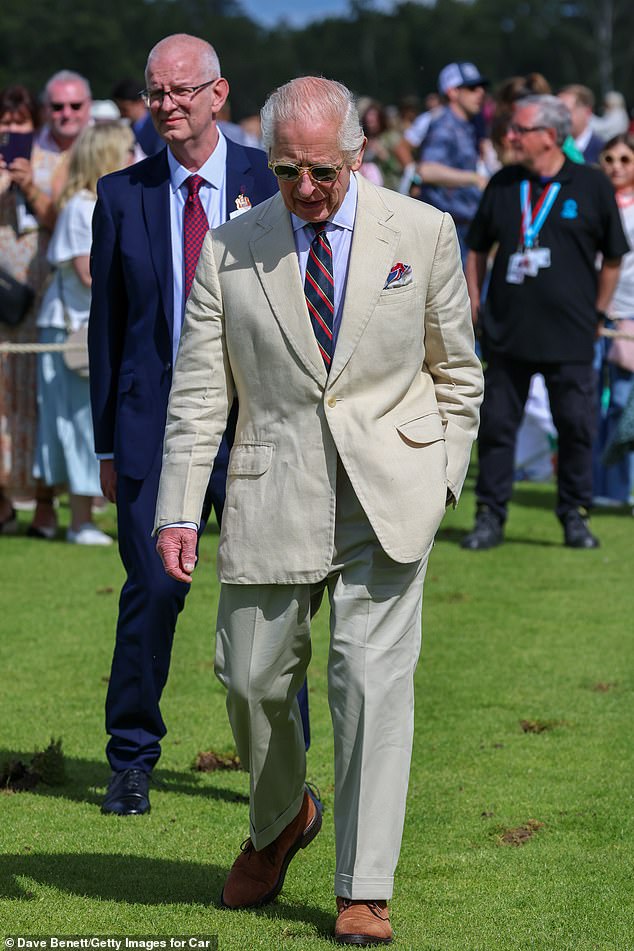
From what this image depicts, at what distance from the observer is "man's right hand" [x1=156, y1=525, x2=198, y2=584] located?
4352 millimetres

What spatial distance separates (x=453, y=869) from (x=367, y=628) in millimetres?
1100

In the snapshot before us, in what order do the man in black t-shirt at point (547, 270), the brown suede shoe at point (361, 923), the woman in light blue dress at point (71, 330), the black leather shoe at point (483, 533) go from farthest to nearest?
the black leather shoe at point (483, 533) → the man in black t-shirt at point (547, 270) → the woman in light blue dress at point (71, 330) → the brown suede shoe at point (361, 923)

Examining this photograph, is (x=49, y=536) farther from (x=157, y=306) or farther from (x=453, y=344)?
(x=453, y=344)

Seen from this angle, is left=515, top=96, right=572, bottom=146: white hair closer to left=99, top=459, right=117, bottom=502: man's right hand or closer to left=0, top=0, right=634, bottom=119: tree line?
left=99, top=459, right=117, bottom=502: man's right hand

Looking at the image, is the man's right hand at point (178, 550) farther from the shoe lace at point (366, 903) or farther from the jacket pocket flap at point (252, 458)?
the shoe lace at point (366, 903)

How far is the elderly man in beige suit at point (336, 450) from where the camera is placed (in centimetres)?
432

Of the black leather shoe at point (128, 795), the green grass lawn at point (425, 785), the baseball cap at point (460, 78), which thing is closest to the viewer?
the green grass lawn at point (425, 785)

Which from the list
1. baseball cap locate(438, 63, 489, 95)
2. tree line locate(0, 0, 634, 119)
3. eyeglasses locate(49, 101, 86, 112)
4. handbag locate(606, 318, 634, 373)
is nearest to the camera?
eyeglasses locate(49, 101, 86, 112)

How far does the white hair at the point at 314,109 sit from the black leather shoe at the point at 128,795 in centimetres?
243

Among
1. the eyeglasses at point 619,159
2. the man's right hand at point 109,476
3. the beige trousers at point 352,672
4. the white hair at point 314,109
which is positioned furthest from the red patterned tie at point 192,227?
the eyeglasses at point 619,159

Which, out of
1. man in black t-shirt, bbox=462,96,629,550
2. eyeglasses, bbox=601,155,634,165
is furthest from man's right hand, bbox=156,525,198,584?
eyeglasses, bbox=601,155,634,165

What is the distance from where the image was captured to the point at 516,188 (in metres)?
10.3

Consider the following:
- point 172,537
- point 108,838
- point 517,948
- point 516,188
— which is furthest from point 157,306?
point 516,188

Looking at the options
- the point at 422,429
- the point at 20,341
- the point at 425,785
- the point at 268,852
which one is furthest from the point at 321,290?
the point at 20,341
